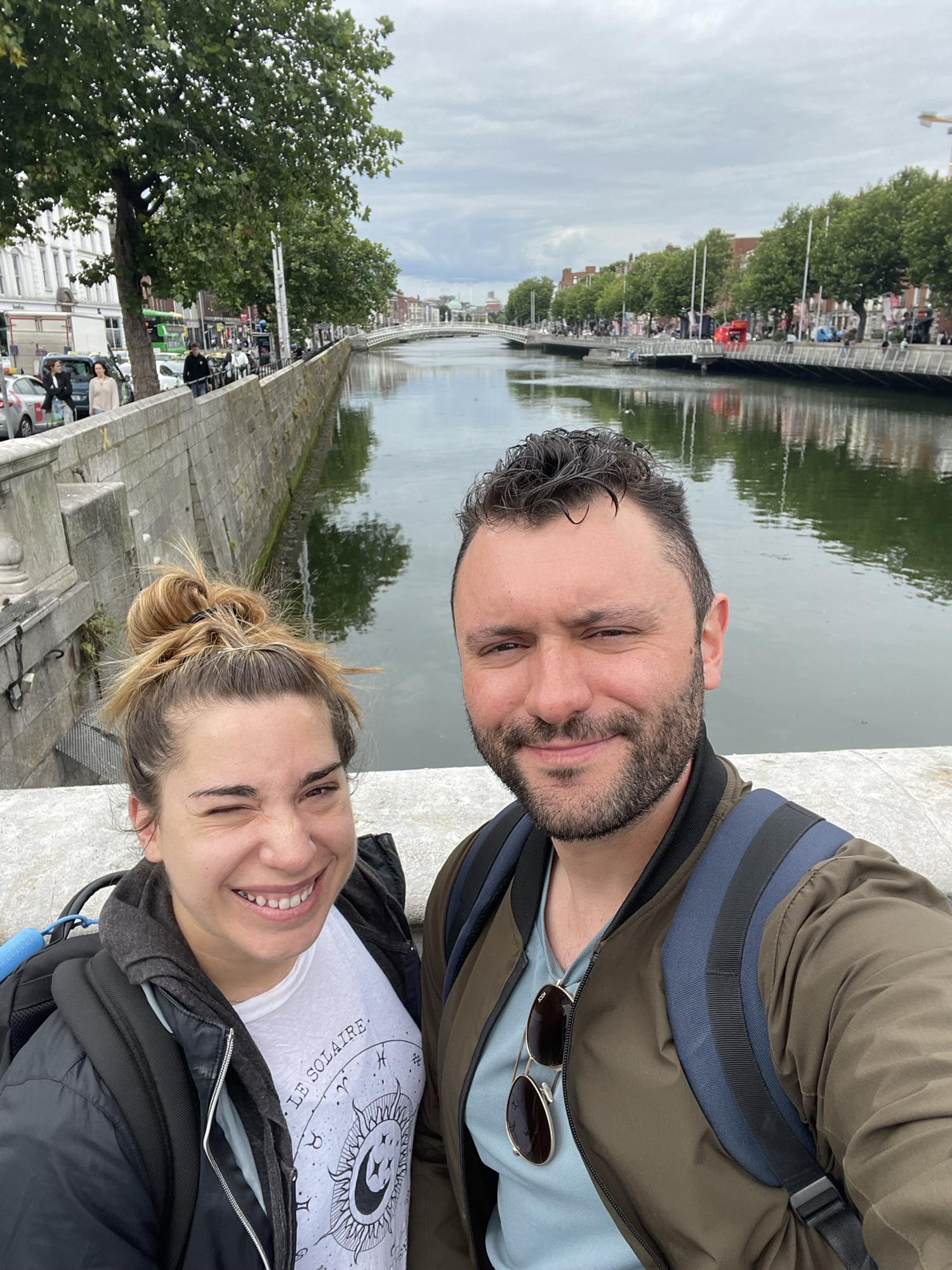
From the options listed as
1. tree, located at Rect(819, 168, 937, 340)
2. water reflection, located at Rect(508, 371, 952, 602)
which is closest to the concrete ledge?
water reflection, located at Rect(508, 371, 952, 602)

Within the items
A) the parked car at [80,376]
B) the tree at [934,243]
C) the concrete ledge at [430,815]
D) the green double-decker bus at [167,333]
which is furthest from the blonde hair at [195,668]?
the tree at [934,243]

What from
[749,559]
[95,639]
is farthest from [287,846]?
[749,559]

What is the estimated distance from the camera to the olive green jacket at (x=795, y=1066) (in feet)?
2.88

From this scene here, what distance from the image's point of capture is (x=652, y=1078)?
106 centimetres

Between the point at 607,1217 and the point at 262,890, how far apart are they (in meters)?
0.69

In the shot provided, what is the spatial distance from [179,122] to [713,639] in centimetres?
1261

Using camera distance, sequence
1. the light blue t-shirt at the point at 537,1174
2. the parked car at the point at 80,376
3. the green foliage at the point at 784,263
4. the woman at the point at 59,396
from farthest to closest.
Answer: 1. the green foliage at the point at 784,263
2. the parked car at the point at 80,376
3. the woman at the point at 59,396
4. the light blue t-shirt at the point at 537,1174

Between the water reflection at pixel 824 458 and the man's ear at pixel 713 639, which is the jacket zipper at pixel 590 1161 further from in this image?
the water reflection at pixel 824 458

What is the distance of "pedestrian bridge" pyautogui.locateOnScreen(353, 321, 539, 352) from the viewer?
94.0m

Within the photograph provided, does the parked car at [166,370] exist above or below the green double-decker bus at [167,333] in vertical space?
below

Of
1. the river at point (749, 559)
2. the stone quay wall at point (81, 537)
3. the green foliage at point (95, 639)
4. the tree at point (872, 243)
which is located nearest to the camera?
the stone quay wall at point (81, 537)

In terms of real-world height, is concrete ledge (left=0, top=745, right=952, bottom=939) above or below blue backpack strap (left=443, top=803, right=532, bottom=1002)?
below

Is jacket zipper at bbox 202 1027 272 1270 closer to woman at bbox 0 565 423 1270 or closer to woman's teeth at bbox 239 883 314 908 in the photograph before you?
woman at bbox 0 565 423 1270

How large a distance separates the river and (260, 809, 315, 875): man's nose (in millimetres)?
457
